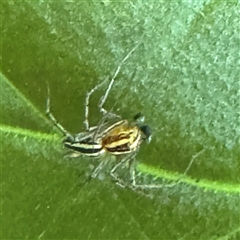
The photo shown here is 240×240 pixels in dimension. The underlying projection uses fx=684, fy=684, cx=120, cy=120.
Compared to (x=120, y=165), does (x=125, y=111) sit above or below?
above

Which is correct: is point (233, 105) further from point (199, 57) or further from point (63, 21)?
point (63, 21)

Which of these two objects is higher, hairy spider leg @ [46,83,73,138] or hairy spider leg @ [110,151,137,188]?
hairy spider leg @ [46,83,73,138]

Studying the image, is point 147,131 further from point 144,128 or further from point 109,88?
point 109,88

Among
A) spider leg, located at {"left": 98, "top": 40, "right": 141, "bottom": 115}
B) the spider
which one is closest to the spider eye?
the spider

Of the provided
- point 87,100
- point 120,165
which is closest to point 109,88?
point 87,100

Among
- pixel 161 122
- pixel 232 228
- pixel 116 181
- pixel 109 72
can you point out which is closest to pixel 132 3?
pixel 109 72

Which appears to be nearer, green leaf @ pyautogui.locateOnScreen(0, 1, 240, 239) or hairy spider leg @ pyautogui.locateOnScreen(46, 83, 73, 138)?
green leaf @ pyautogui.locateOnScreen(0, 1, 240, 239)

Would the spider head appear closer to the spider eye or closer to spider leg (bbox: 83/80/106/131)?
the spider eye

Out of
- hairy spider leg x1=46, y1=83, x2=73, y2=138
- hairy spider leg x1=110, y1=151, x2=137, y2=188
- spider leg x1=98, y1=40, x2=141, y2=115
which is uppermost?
spider leg x1=98, y1=40, x2=141, y2=115
